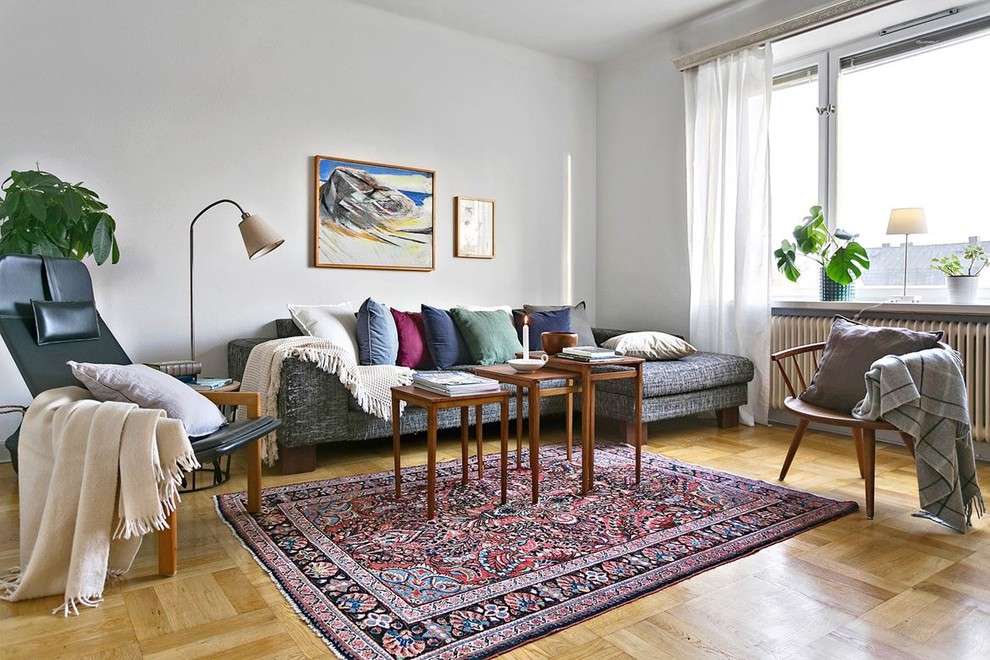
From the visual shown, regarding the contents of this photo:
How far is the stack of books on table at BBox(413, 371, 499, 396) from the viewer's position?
8.26 feet

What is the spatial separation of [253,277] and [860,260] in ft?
11.7

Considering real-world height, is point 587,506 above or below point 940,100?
below

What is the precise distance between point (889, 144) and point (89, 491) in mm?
4373

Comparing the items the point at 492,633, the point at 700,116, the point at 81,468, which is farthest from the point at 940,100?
the point at 81,468

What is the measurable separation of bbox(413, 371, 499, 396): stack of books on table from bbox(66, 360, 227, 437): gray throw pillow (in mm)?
788

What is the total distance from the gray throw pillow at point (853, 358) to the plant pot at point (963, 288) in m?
0.86

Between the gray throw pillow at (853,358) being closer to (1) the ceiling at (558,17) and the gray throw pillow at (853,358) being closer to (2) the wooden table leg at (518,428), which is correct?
(2) the wooden table leg at (518,428)

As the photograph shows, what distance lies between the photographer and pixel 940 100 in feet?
12.5

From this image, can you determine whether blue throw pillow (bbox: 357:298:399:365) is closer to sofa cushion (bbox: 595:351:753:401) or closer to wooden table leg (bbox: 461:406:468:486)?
wooden table leg (bbox: 461:406:468:486)

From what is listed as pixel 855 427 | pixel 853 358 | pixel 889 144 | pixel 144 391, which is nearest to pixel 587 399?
pixel 855 427

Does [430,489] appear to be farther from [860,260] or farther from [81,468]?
[860,260]

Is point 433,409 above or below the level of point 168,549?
above

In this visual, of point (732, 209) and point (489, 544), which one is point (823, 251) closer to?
point (732, 209)

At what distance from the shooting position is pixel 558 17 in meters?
4.46
